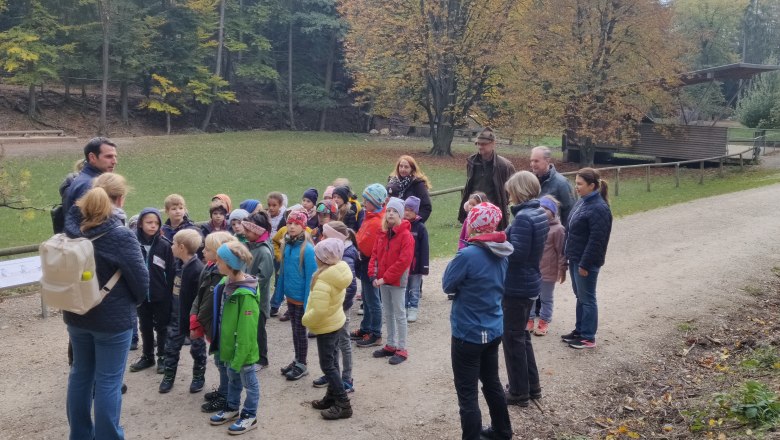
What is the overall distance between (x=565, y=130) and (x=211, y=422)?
953 inches

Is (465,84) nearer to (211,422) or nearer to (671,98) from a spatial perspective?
(671,98)

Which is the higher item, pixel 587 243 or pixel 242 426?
pixel 587 243

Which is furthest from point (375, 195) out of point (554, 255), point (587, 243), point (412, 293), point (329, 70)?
point (329, 70)

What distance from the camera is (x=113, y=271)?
14.1 ft

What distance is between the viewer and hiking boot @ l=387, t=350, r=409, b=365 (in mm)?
6314

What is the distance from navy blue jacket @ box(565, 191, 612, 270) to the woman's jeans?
2.03m

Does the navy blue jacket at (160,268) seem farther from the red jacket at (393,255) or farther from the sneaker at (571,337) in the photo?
the sneaker at (571,337)

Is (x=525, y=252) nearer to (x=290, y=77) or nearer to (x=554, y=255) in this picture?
(x=554, y=255)

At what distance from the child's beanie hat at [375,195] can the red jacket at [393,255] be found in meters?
0.50

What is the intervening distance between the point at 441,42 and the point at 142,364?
24.8 metres

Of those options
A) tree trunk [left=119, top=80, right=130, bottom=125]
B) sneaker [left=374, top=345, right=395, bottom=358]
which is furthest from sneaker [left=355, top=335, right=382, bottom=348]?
tree trunk [left=119, top=80, right=130, bottom=125]

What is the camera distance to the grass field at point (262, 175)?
15062 millimetres

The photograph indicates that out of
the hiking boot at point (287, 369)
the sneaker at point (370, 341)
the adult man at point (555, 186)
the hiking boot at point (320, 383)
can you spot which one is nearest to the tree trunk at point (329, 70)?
the adult man at point (555, 186)

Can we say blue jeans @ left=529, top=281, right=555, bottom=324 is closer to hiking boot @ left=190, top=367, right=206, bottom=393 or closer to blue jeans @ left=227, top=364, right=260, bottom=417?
blue jeans @ left=227, top=364, right=260, bottom=417
